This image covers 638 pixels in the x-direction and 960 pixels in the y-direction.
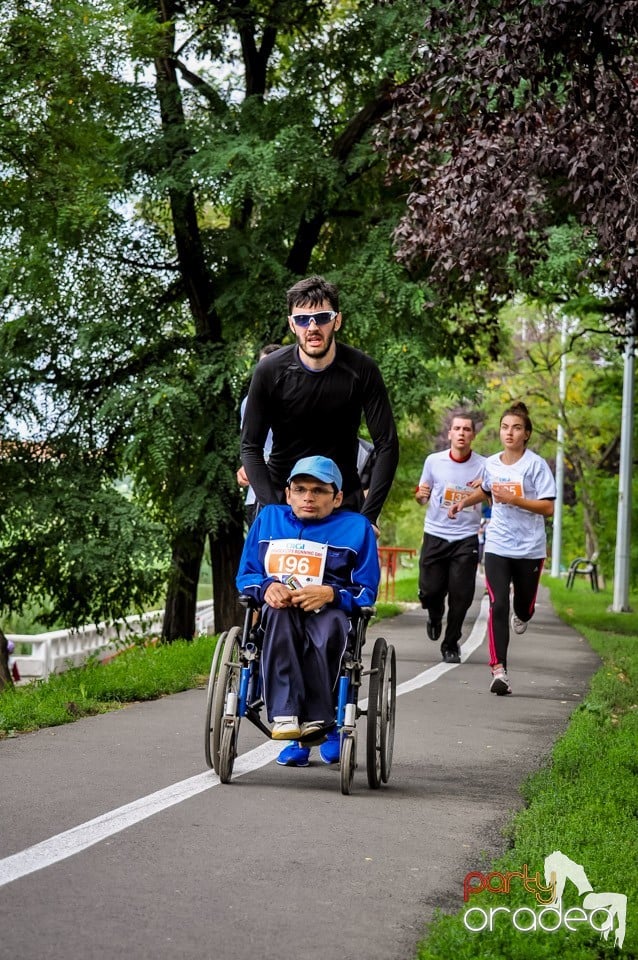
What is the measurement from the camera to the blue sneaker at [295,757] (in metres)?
6.75

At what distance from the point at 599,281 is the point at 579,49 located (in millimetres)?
6243

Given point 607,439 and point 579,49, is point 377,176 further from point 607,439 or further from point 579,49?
point 607,439

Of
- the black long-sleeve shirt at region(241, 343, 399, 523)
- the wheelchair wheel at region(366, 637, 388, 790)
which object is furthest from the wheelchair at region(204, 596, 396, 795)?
the black long-sleeve shirt at region(241, 343, 399, 523)

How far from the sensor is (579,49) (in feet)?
29.0

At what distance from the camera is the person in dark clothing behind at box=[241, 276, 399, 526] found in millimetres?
6422

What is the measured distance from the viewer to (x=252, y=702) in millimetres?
6219

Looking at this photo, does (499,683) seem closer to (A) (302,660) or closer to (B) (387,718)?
(B) (387,718)

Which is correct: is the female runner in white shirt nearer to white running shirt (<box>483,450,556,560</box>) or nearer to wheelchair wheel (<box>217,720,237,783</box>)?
white running shirt (<box>483,450,556,560</box>)

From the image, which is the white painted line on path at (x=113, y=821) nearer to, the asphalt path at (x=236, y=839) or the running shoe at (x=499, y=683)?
the asphalt path at (x=236, y=839)

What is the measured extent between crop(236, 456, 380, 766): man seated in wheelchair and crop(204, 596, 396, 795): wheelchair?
0.06 metres

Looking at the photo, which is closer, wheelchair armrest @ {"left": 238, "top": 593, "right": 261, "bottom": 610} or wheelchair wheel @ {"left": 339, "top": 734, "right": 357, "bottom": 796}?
wheelchair wheel @ {"left": 339, "top": 734, "right": 357, "bottom": 796}

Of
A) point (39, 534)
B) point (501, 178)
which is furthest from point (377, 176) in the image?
point (501, 178)

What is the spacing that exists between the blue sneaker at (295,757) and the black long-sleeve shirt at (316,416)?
3.93 feet

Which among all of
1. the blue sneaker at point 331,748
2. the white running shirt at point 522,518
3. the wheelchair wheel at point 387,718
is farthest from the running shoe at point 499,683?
the blue sneaker at point 331,748
